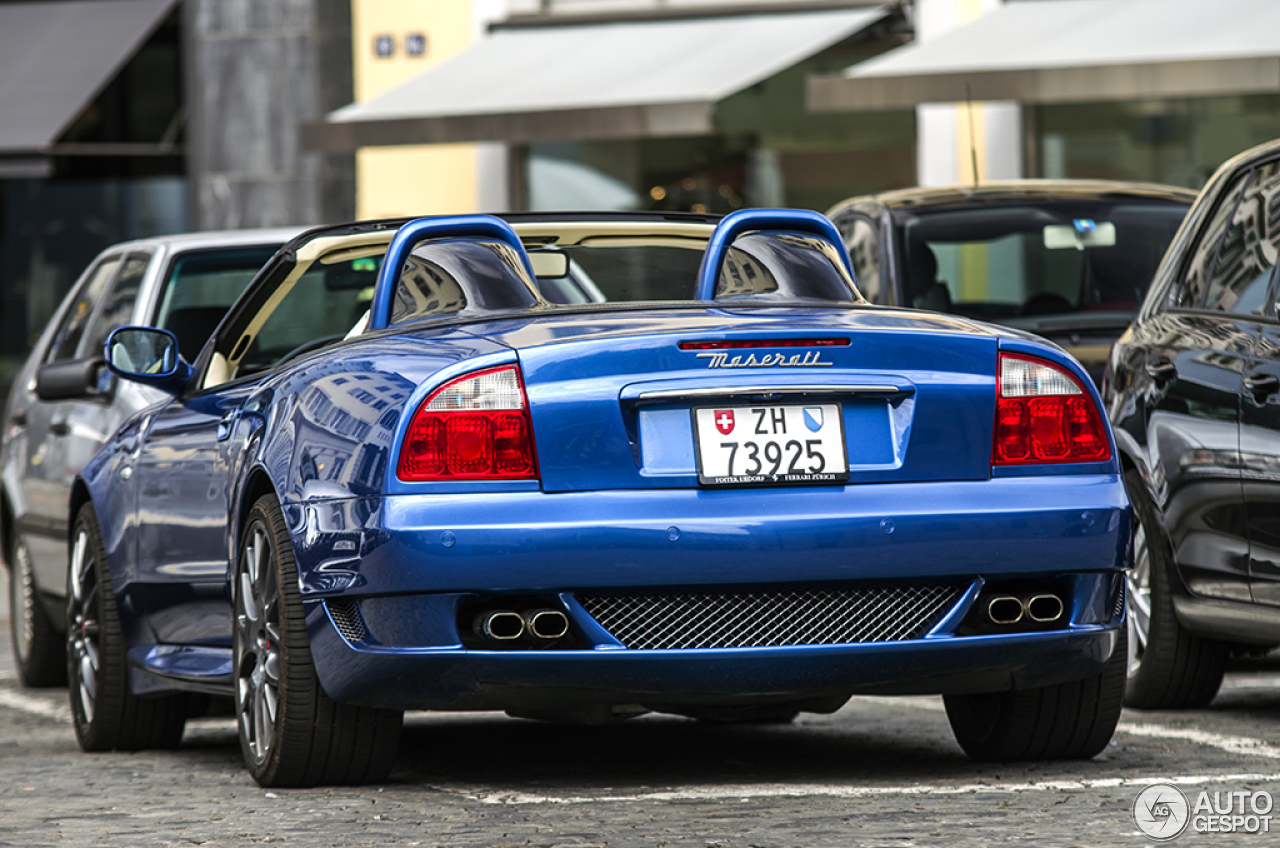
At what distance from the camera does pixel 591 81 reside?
56.7 feet

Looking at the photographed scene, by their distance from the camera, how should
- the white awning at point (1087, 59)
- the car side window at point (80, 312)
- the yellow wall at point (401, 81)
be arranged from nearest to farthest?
1. the car side window at point (80, 312)
2. the white awning at point (1087, 59)
3. the yellow wall at point (401, 81)

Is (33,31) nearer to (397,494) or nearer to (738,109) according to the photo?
(738,109)

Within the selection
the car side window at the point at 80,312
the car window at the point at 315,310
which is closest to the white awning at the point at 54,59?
the car side window at the point at 80,312

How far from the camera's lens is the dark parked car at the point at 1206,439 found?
6582mm

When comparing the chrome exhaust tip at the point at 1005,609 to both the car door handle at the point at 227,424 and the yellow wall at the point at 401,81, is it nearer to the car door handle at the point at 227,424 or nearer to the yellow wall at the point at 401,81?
the car door handle at the point at 227,424

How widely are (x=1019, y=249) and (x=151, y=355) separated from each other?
398cm

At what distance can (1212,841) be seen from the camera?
4598 mm

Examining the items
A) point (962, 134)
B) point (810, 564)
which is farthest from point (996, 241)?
point (962, 134)

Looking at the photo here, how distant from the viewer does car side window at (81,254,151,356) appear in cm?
940

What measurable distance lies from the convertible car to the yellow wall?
13919 millimetres

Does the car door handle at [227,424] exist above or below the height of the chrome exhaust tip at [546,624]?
above

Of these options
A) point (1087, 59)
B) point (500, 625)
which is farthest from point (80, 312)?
point (1087, 59)

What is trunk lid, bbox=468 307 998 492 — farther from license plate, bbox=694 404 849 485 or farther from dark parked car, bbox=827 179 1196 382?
dark parked car, bbox=827 179 1196 382
